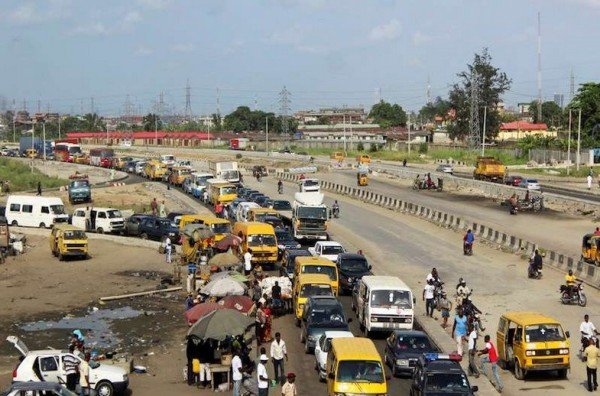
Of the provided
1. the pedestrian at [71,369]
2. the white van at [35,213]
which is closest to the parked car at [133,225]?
the white van at [35,213]

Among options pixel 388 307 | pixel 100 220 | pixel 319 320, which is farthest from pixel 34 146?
pixel 319 320

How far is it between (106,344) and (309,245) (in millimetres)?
19920

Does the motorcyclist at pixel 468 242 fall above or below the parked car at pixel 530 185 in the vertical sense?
below

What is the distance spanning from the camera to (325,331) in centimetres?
2494

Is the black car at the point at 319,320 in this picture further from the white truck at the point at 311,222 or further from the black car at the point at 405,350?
the white truck at the point at 311,222

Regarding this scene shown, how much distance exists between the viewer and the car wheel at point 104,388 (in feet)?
70.0

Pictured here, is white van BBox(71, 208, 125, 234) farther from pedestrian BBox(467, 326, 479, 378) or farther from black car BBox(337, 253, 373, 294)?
pedestrian BBox(467, 326, 479, 378)

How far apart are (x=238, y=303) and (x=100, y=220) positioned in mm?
27427

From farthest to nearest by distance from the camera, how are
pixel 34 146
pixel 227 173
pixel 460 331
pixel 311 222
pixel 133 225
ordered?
pixel 34 146, pixel 227 173, pixel 133 225, pixel 311 222, pixel 460 331

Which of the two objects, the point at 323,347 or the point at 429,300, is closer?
the point at 323,347

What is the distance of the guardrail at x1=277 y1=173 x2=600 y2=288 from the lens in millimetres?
38188

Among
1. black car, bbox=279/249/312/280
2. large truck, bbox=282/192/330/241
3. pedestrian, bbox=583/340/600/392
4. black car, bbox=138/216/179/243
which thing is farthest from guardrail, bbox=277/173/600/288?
black car, bbox=138/216/179/243

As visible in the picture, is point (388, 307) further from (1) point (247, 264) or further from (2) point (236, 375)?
(1) point (247, 264)

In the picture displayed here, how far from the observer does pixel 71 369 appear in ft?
70.3
